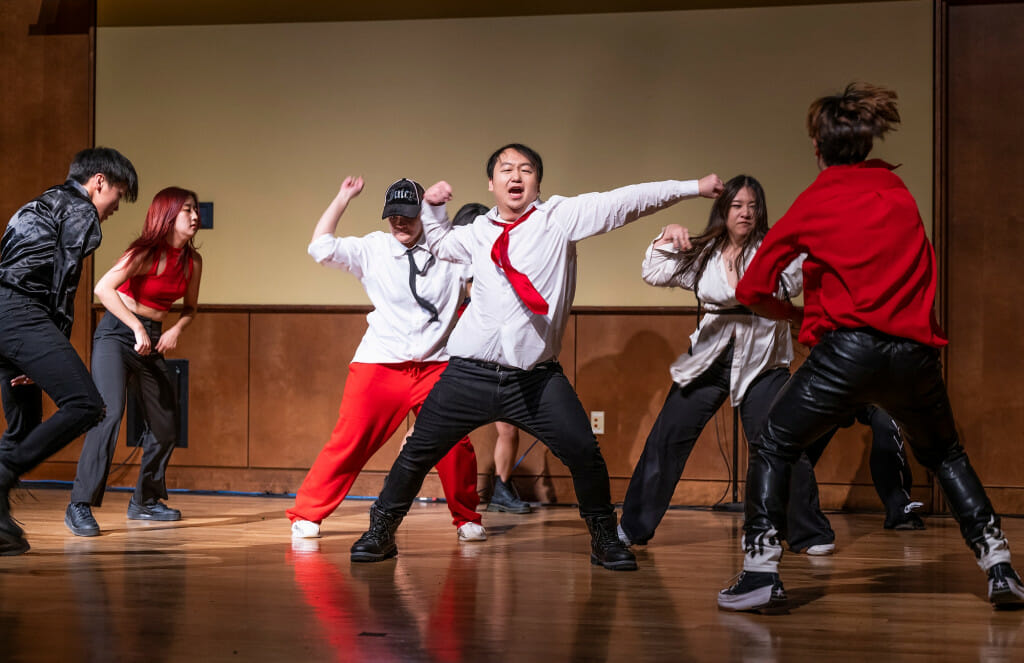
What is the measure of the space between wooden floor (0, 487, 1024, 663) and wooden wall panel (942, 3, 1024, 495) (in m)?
0.98

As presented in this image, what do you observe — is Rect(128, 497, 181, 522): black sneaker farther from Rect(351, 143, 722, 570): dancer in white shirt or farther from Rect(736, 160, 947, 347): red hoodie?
Rect(736, 160, 947, 347): red hoodie

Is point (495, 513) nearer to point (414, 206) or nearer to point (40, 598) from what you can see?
point (414, 206)

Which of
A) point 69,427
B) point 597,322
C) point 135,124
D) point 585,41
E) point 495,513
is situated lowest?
point 495,513

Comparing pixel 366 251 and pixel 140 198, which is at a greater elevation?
pixel 140 198

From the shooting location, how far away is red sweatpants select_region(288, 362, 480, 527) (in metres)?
4.30

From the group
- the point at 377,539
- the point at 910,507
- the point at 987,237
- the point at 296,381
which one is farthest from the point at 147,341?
the point at 987,237

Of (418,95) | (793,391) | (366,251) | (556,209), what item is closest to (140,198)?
(418,95)

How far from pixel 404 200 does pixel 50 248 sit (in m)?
1.35

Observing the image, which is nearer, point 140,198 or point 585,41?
point 585,41

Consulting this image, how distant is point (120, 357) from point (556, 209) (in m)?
2.32

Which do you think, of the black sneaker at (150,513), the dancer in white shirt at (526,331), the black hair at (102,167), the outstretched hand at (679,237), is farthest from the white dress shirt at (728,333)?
the black sneaker at (150,513)

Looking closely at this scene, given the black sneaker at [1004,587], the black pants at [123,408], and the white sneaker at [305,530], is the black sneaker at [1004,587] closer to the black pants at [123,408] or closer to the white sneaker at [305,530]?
the white sneaker at [305,530]

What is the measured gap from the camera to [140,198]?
246 inches

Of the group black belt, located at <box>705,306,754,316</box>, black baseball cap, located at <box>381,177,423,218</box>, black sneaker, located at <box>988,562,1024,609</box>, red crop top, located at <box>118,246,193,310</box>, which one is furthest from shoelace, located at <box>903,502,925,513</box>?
red crop top, located at <box>118,246,193,310</box>
